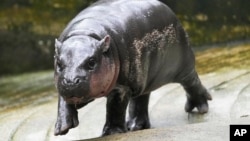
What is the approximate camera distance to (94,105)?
6336mm

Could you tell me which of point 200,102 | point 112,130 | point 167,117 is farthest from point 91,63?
point 200,102

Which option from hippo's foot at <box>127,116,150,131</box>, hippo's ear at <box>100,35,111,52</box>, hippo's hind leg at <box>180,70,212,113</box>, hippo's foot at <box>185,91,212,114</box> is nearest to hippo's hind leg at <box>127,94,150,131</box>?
hippo's foot at <box>127,116,150,131</box>

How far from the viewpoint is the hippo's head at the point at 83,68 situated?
3537 mm

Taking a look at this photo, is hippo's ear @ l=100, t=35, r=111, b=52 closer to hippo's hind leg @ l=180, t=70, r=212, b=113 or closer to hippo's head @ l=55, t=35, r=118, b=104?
hippo's head @ l=55, t=35, r=118, b=104

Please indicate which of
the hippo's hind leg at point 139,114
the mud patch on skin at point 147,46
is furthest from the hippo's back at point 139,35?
the hippo's hind leg at point 139,114

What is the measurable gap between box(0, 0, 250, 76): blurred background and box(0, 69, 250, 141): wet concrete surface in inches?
123

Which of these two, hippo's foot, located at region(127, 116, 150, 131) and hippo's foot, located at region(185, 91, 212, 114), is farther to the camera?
hippo's foot, located at region(185, 91, 212, 114)

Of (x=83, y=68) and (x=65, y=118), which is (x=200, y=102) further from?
(x=83, y=68)

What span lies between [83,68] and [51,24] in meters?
6.62

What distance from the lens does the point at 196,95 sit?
18.1 ft

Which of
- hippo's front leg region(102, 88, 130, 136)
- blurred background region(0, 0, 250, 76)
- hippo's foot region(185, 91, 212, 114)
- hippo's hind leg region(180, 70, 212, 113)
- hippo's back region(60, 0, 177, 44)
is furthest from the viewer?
blurred background region(0, 0, 250, 76)

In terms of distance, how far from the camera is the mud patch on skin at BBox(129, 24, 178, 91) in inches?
164

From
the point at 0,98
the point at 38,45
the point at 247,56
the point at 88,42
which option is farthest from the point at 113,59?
the point at 38,45

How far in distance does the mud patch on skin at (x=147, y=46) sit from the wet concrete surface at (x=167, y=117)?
45 centimetres
